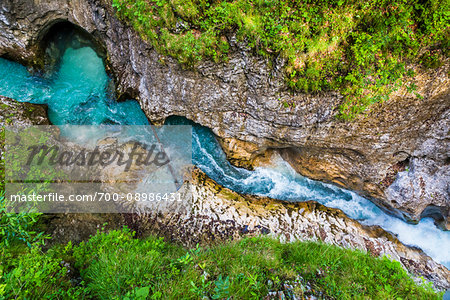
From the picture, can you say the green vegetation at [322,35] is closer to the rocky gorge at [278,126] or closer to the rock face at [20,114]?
the rocky gorge at [278,126]

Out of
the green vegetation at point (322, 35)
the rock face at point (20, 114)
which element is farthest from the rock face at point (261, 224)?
the rock face at point (20, 114)

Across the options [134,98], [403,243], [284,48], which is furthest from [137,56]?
[403,243]

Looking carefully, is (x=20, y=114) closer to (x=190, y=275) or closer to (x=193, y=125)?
(x=193, y=125)

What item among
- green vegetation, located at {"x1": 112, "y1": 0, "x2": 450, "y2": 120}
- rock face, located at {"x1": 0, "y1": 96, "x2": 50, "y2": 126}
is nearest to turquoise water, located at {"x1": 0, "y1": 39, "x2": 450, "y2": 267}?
rock face, located at {"x1": 0, "y1": 96, "x2": 50, "y2": 126}

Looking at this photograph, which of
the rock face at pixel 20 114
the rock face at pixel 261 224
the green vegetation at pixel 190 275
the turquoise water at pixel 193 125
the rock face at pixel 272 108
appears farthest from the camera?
the turquoise water at pixel 193 125

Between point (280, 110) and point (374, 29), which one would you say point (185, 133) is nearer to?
point (280, 110)
